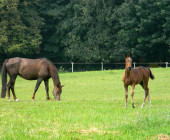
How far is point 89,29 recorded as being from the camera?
146 feet

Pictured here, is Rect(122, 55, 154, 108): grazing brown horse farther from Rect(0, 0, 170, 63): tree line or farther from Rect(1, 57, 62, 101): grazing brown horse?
Rect(0, 0, 170, 63): tree line

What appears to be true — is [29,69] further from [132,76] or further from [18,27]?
[18,27]

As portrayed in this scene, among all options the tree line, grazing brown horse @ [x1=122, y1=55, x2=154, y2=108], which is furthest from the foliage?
grazing brown horse @ [x1=122, y1=55, x2=154, y2=108]

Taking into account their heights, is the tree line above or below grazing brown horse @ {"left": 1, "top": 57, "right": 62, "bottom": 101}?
above

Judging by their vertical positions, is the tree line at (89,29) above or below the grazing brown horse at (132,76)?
above

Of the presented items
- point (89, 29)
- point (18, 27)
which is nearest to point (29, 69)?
point (18, 27)

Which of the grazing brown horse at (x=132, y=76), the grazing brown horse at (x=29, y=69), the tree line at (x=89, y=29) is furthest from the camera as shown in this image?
the tree line at (x=89, y=29)

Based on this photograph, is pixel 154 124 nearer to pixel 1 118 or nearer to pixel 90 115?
pixel 90 115

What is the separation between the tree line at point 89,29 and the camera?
129ft

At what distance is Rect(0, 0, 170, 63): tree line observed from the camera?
39.4 metres

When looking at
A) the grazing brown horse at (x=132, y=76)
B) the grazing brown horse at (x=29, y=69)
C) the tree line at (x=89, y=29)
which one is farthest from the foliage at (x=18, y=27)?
the grazing brown horse at (x=132, y=76)

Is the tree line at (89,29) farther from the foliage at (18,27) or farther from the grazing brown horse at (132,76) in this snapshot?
the grazing brown horse at (132,76)

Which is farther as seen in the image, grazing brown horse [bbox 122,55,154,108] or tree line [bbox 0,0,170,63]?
tree line [bbox 0,0,170,63]

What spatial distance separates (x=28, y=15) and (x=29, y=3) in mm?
1647
